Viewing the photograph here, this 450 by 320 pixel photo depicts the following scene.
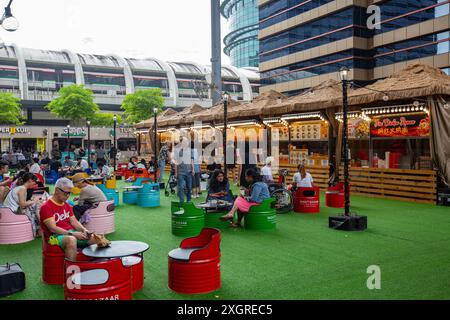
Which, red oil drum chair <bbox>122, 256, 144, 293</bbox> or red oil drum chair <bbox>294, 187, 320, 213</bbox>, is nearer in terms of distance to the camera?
red oil drum chair <bbox>122, 256, 144, 293</bbox>

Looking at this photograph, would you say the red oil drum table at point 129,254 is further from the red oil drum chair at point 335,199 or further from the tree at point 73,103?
the tree at point 73,103

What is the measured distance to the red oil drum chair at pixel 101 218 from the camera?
314 inches

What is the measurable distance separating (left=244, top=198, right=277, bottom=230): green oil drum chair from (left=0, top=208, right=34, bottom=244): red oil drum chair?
412 centimetres

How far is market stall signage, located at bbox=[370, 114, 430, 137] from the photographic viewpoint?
42.0ft

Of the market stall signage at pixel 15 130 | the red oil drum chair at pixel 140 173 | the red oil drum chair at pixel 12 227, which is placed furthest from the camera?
the market stall signage at pixel 15 130

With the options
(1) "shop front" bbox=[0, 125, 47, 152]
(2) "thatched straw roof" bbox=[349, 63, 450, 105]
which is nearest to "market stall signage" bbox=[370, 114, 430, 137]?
(2) "thatched straw roof" bbox=[349, 63, 450, 105]

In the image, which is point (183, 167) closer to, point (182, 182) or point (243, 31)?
point (182, 182)

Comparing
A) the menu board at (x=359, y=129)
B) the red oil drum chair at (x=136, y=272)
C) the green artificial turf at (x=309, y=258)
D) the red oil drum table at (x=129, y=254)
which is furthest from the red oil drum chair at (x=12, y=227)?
the menu board at (x=359, y=129)

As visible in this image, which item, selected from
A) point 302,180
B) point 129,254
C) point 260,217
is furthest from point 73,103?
point 129,254

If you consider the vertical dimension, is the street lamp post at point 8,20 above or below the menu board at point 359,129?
above

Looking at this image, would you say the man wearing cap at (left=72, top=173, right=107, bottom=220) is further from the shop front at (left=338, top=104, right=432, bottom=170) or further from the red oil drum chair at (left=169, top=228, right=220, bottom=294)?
the shop front at (left=338, top=104, right=432, bottom=170)

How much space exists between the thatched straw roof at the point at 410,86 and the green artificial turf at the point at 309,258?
343cm
